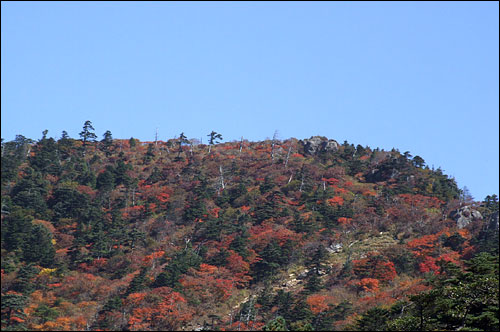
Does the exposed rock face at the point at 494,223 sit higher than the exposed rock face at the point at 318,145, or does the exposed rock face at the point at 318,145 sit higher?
the exposed rock face at the point at 318,145

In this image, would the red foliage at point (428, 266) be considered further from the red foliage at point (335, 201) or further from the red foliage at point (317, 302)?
the red foliage at point (335, 201)

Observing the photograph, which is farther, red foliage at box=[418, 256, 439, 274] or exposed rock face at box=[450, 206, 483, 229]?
exposed rock face at box=[450, 206, 483, 229]

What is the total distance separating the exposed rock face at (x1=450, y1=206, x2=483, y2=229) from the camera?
289ft

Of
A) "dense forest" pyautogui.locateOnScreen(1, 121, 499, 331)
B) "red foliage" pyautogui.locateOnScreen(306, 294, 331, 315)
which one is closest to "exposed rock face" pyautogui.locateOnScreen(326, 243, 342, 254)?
"dense forest" pyautogui.locateOnScreen(1, 121, 499, 331)

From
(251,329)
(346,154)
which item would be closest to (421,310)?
(251,329)

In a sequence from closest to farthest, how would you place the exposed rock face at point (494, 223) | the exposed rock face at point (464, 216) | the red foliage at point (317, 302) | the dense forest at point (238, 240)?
1. the dense forest at point (238, 240)
2. the red foliage at point (317, 302)
3. the exposed rock face at point (494, 223)
4. the exposed rock face at point (464, 216)

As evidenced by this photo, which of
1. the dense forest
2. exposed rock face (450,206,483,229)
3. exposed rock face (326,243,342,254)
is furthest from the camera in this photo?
exposed rock face (450,206,483,229)

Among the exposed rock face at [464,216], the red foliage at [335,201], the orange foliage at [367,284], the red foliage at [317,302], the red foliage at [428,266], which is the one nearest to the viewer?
the red foliage at [317,302]

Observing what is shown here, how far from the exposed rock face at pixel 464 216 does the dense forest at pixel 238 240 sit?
9.6 inches

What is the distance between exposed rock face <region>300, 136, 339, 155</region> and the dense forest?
42 centimetres

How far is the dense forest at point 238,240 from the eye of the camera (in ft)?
201

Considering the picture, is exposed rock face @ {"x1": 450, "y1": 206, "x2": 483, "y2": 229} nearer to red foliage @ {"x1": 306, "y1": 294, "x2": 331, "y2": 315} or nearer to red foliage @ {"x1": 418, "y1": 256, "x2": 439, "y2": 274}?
red foliage @ {"x1": 418, "y1": 256, "x2": 439, "y2": 274}

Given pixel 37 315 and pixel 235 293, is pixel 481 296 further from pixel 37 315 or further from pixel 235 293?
pixel 37 315

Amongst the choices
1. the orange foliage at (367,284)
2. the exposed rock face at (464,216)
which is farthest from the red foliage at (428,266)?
the exposed rock face at (464,216)
